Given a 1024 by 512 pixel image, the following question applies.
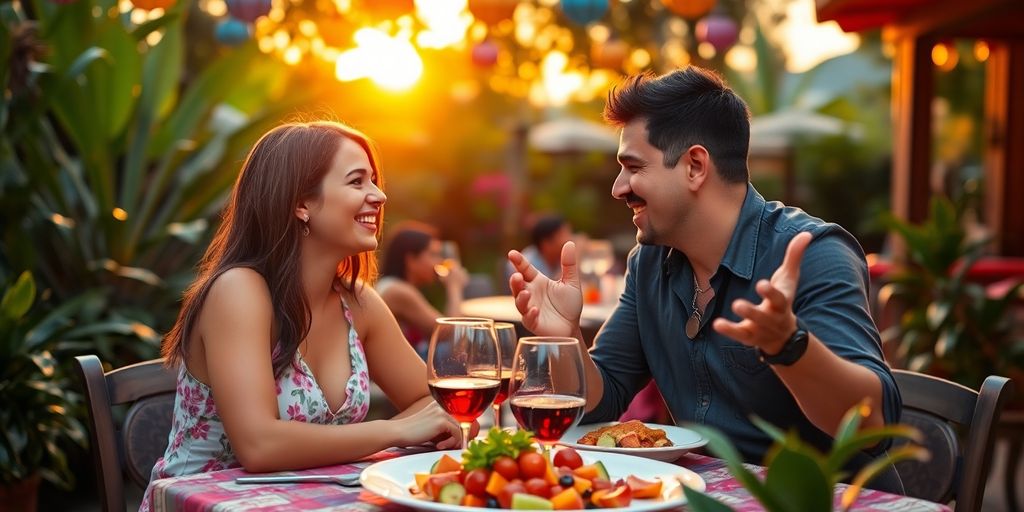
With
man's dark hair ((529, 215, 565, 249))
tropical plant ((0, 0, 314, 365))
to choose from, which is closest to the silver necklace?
tropical plant ((0, 0, 314, 365))

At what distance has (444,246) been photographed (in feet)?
22.2

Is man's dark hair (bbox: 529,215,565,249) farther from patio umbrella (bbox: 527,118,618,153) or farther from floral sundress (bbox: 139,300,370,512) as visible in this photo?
patio umbrella (bbox: 527,118,618,153)

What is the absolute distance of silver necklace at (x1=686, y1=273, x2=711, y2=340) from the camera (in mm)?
2426

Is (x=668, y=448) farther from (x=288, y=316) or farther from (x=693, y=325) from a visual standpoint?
(x=288, y=316)

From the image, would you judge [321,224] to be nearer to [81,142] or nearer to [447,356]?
[447,356]

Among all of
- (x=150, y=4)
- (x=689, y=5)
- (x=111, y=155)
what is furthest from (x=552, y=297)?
(x=689, y=5)

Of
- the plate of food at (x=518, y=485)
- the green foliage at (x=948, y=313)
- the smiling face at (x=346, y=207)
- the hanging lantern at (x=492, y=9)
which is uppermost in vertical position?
the hanging lantern at (x=492, y=9)

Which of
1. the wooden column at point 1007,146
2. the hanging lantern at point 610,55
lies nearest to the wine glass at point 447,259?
the hanging lantern at point 610,55

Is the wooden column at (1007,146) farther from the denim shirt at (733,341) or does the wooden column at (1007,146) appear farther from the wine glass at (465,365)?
the wine glass at (465,365)

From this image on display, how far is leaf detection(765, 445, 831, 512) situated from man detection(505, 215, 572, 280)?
628 centimetres

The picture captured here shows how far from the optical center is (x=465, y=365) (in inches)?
71.5

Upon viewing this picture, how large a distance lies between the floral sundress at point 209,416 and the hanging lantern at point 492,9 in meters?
4.37

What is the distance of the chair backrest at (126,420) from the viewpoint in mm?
2311

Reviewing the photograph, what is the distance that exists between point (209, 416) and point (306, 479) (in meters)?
0.49
